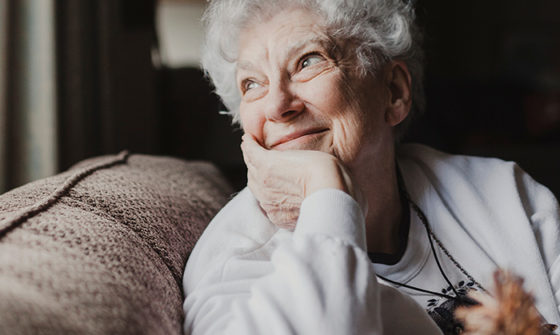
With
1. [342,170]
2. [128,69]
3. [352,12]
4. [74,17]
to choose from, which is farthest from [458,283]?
[128,69]

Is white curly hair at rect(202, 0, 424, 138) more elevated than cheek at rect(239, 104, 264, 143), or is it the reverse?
white curly hair at rect(202, 0, 424, 138)

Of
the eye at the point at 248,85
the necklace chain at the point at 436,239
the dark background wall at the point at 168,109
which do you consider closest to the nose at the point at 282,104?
the eye at the point at 248,85

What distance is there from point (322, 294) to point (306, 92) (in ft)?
1.77

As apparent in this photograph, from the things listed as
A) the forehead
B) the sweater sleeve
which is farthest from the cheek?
the sweater sleeve

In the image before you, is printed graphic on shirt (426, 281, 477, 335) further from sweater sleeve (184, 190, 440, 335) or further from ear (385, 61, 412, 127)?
ear (385, 61, 412, 127)

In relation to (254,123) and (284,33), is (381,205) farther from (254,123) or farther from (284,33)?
(284,33)

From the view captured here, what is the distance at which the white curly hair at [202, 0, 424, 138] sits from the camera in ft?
3.83

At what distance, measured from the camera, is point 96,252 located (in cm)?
77

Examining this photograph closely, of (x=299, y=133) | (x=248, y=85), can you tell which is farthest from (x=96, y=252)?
(x=248, y=85)

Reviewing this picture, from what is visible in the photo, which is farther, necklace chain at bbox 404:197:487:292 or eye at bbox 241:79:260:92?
eye at bbox 241:79:260:92

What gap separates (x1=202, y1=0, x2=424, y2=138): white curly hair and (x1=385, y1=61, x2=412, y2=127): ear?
0.12 feet

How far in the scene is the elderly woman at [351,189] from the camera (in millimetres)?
852

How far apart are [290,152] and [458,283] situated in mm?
503

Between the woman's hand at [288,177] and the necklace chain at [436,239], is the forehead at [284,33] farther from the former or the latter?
the necklace chain at [436,239]
